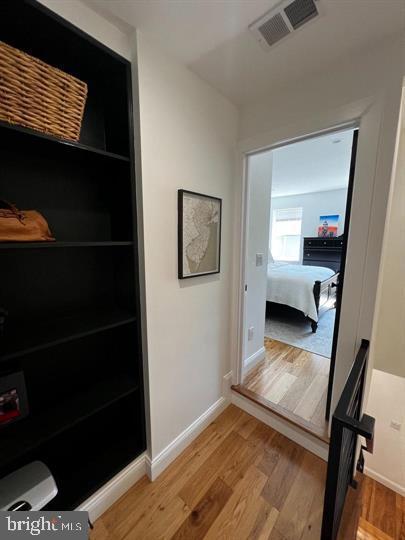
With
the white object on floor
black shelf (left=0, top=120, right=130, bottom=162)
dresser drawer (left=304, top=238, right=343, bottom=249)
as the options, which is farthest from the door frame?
dresser drawer (left=304, top=238, right=343, bottom=249)

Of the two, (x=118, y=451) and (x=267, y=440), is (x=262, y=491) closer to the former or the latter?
(x=267, y=440)

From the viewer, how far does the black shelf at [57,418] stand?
0.93 m

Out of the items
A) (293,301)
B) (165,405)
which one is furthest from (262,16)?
(293,301)

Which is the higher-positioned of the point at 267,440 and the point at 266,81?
the point at 266,81

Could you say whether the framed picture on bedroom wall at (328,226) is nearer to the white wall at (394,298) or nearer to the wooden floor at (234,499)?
the white wall at (394,298)

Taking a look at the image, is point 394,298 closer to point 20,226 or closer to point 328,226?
point 20,226

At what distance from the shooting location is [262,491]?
134cm

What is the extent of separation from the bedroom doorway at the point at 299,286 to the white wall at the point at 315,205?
0.08ft

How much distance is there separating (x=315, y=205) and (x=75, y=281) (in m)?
6.50

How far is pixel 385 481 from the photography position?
58.3 inches

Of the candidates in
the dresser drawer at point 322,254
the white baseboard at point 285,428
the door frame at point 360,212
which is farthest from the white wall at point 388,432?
the dresser drawer at point 322,254

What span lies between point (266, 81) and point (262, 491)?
8.38ft

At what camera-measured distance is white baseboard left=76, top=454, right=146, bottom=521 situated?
117 cm

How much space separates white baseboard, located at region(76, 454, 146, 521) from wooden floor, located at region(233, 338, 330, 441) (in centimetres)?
96
